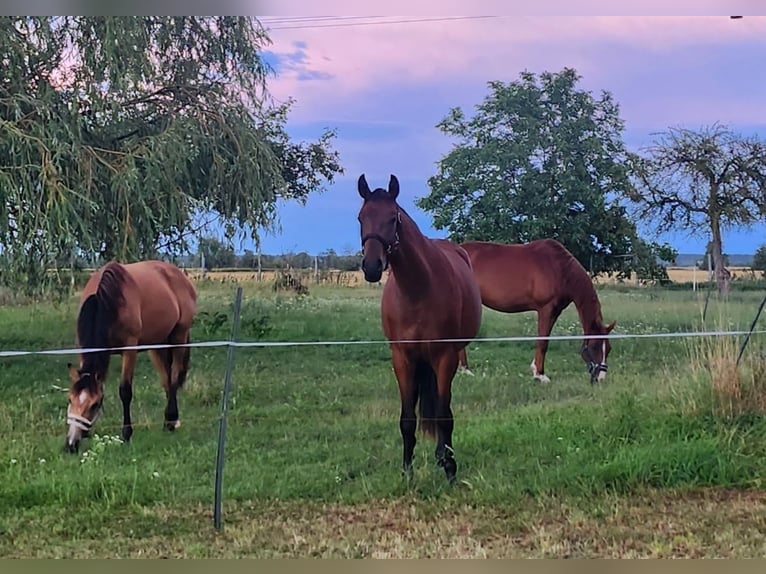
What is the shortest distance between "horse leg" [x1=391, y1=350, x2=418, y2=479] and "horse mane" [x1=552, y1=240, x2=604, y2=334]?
0.92 meters

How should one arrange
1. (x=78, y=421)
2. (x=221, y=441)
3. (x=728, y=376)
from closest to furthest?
(x=221, y=441)
(x=78, y=421)
(x=728, y=376)

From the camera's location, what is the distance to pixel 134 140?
3957mm

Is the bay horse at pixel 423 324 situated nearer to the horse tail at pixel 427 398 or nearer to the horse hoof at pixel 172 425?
the horse tail at pixel 427 398

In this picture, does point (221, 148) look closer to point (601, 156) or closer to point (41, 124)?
point (41, 124)

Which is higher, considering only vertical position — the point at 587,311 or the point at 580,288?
the point at 580,288

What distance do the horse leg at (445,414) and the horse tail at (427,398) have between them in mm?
20

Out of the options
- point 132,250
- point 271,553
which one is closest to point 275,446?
point 271,553

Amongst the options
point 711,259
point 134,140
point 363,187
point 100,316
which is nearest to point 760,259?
point 711,259

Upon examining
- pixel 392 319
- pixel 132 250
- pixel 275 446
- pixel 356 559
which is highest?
pixel 132 250

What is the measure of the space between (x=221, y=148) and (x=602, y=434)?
7.86ft

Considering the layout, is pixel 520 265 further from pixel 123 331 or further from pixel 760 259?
pixel 123 331

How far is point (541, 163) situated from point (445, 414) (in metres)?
1.34

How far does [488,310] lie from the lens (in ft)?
13.6

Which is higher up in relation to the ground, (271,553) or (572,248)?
(572,248)
